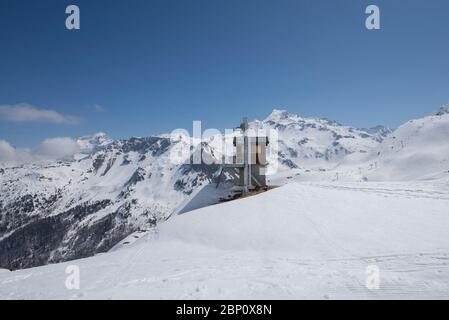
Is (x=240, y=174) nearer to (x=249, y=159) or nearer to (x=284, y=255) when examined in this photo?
(x=249, y=159)

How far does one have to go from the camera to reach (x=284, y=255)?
14.7m

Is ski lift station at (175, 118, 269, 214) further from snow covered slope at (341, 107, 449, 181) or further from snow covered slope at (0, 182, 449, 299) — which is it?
snow covered slope at (341, 107, 449, 181)

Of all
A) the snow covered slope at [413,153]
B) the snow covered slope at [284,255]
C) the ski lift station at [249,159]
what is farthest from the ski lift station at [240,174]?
the snow covered slope at [413,153]

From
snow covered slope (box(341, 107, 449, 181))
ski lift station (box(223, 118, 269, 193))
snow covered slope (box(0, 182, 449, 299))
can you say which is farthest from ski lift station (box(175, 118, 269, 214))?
snow covered slope (box(341, 107, 449, 181))

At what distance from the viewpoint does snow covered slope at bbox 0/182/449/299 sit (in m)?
10.6

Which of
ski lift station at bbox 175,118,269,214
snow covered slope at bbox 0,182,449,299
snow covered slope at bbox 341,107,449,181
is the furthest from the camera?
snow covered slope at bbox 341,107,449,181

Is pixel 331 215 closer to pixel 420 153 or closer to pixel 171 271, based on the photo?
pixel 171 271

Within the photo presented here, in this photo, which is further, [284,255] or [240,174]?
[240,174]

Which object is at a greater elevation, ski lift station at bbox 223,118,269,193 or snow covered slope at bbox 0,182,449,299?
ski lift station at bbox 223,118,269,193

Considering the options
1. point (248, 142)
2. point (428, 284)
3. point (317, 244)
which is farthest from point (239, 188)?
point (428, 284)

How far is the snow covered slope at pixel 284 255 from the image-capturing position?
10617 millimetres

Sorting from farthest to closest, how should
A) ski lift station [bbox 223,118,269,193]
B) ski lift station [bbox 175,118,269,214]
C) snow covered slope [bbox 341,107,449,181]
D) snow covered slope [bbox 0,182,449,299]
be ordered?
snow covered slope [bbox 341,107,449,181] → ski lift station [bbox 223,118,269,193] → ski lift station [bbox 175,118,269,214] → snow covered slope [bbox 0,182,449,299]

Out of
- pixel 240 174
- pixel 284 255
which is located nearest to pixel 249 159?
pixel 240 174

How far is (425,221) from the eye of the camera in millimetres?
18078
